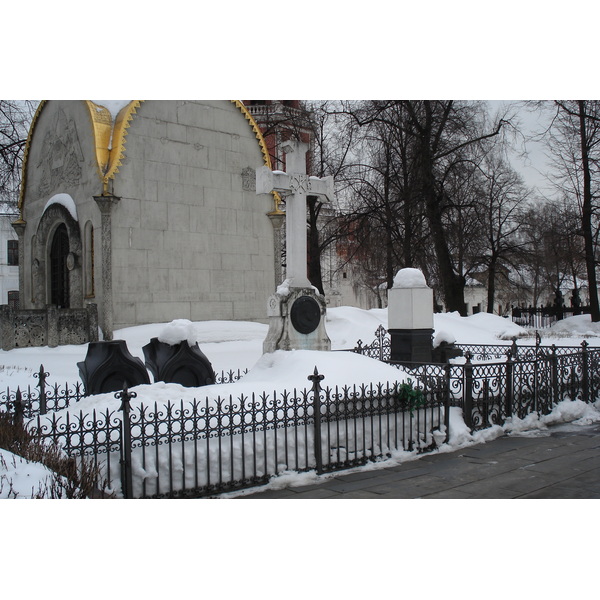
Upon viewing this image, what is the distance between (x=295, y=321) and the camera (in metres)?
9.86

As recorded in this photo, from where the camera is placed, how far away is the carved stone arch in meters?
17.0

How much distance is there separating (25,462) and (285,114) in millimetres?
20567

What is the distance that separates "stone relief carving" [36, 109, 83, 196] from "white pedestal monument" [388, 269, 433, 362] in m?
10.1

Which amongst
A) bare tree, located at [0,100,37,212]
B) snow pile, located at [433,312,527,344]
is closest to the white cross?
bare tree, located at [0,100,37,212]

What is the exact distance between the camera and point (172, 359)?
8297mm

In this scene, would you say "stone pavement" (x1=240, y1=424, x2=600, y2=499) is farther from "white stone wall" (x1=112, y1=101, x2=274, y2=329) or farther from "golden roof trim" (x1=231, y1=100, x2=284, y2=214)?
"golden roof trim" (x1=231, y1=100, x2=284, y2=214)

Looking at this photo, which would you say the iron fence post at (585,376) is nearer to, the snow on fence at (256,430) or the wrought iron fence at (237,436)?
the snow on fence at (256,430)

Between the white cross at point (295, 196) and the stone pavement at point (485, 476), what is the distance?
4.07 metres

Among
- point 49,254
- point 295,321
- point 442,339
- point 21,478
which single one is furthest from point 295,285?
point 49,254

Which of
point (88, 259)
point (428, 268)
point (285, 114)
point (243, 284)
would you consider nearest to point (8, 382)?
point (88, 259)

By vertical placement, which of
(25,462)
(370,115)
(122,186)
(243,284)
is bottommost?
(25,462)

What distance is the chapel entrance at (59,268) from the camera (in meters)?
18.3

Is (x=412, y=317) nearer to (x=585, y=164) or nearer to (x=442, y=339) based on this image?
(x=442, y=339)

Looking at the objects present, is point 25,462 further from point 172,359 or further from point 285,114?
point 285,114
